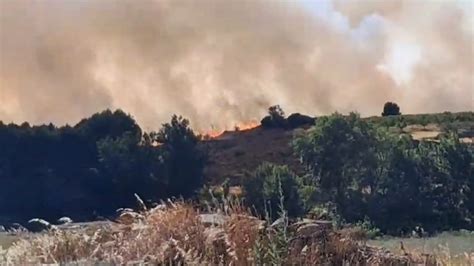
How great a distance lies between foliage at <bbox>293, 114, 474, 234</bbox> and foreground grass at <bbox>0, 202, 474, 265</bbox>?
2613cm

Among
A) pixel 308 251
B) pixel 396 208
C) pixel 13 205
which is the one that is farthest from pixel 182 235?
pixel 13 205

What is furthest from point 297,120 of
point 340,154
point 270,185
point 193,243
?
point 193,243

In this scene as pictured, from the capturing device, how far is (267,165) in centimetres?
4000


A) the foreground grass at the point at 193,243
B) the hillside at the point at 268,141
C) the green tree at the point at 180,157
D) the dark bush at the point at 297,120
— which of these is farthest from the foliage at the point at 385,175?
the foreground grass at the point at 193,243

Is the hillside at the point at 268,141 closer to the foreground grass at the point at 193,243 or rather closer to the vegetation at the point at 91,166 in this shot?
the vegetation at the point at 91,166

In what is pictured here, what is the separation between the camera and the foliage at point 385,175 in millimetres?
37500

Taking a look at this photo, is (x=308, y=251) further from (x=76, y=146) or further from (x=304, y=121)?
(x=304, y=121)

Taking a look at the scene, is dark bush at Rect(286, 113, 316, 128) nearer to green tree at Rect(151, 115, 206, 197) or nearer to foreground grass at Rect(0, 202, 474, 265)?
green tree at Rect(151, 115, 206, 197)

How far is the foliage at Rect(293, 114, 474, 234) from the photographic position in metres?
37.5

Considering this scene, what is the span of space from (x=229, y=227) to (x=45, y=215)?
33992mm

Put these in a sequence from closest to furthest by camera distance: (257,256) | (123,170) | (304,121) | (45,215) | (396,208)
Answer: (257,256), (396,208), (45,215), (123,170), (304,121)

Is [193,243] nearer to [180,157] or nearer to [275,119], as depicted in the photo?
[180,157]

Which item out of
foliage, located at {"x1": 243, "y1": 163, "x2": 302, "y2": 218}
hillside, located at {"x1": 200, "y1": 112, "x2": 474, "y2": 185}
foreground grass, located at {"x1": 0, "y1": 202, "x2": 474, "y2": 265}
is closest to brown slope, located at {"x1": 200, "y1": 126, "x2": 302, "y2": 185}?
hillside, located at {"x1": 200, "y1": 112, "x2": 474, "y2": 185}

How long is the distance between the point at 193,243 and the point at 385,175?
1257 inches
